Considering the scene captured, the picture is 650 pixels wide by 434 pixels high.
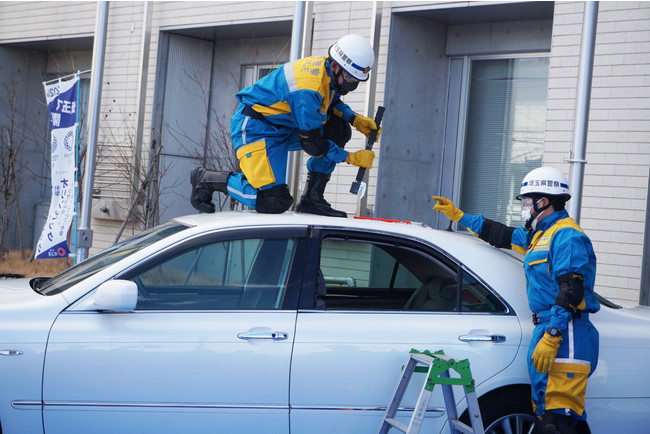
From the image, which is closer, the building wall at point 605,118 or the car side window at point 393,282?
the car side window at point 393,282

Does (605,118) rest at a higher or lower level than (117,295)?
higher

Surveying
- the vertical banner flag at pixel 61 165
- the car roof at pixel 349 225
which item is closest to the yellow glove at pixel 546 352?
the car roof at pixel 349 225

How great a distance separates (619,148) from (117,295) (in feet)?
18.5

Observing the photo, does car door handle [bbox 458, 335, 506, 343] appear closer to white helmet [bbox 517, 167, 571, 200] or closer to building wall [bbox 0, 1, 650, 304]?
white helmet [bbox 517, 167, 571, 200]

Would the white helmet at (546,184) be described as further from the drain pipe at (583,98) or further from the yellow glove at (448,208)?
the drain pipe at (583,98)

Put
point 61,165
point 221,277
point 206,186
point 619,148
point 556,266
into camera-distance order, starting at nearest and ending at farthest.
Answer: point 556,266 → point 221,277 → point 206,186 → point 619,148 → point 61,165

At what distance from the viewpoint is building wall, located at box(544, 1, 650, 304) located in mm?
7516

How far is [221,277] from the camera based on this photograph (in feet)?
13.3

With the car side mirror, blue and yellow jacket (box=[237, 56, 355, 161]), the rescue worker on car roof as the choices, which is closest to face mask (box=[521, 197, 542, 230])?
the rescue worker on car roof

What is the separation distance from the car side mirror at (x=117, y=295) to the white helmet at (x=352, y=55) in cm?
219

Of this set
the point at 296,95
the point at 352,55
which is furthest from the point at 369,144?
the point at 296,95

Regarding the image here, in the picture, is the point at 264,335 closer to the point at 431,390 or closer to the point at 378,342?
the point at 378,342

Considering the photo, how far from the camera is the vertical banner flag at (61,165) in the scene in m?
9.12

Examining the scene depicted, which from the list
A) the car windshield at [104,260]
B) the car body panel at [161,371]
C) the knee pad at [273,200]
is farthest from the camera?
the knee pad at [273,200]
